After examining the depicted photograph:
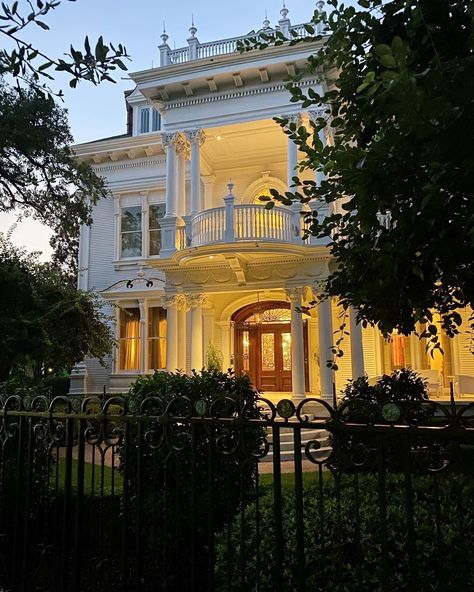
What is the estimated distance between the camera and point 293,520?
10.8ft

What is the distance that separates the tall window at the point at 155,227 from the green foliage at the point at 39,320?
557 cm

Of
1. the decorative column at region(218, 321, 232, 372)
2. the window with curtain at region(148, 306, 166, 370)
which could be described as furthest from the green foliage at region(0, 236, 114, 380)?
the decorative column at region(218, 321, 232, 372)

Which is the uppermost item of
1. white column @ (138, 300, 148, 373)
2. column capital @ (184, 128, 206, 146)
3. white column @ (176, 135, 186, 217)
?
column capital @ (184, 128, 206, 146)

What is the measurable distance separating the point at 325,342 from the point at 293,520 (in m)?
10.1

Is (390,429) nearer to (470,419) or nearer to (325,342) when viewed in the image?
(470,419)

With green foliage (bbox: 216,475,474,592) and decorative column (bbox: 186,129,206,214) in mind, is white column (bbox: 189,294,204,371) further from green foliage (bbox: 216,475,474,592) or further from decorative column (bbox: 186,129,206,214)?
green foliage (bbox: 216,475,474,592)

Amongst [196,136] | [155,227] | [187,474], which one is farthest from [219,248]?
[187,474]

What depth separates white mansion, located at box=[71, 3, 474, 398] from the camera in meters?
13.6

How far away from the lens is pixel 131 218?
19.0m

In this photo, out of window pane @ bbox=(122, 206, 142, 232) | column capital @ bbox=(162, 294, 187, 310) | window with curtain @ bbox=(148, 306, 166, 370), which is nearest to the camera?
column capital @ bbox=(162, 294, 187, 310)

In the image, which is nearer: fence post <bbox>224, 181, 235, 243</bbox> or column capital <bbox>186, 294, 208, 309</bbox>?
fence post <bbox>224, 181, 235, 243</bbox>

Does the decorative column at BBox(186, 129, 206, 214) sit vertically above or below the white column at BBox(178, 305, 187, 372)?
above

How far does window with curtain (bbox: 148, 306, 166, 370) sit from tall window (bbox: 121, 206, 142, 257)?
8.10ft

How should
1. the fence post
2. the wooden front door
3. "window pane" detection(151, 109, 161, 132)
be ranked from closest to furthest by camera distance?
the fence post < the wooden front door < "window pane" detection(151, 109, 161, 132)
